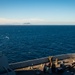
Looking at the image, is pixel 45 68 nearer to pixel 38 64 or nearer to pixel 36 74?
pixel 36 74

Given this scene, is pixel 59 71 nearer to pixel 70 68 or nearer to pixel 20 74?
pixel 70 68

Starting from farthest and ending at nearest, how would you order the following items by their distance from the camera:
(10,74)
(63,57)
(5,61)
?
(63,57)
(5,61)
(10,74)

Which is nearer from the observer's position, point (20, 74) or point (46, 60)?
point (20, 74)

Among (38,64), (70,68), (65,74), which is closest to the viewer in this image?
(65,74)

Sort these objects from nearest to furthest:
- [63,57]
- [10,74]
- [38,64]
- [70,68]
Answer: [10,74] → [70,68] → [38,64] → [63,57]

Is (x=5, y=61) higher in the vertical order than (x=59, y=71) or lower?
higher

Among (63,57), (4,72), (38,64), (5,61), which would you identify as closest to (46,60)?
(38,64)

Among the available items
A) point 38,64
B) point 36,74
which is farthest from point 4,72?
point 38,64

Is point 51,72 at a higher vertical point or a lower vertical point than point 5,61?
lower

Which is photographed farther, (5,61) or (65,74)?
(5,61)
